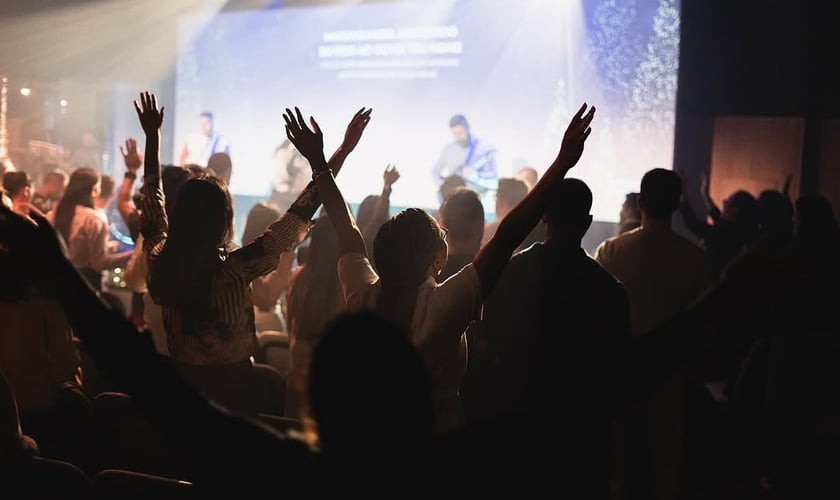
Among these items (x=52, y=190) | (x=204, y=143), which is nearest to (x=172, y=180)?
(x=52, y=190)

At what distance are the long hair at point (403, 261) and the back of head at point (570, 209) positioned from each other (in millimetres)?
658

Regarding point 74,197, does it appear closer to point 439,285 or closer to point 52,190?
point 52,190

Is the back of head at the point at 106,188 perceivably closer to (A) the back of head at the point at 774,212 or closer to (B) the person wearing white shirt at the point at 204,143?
(B) the person wearing white shirt at the point at 204,143

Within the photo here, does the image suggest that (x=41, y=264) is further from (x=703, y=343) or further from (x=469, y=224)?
(x=469, y=224)

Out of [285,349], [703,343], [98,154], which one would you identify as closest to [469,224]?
[285,349]

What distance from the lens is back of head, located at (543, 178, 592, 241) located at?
2729 mm

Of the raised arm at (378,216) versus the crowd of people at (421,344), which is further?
the raised arm at (378,216)

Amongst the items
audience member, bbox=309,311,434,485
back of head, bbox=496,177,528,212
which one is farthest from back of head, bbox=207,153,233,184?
audience member, bbox=309,311,434,485

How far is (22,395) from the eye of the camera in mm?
2869

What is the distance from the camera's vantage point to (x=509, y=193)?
5156 mm

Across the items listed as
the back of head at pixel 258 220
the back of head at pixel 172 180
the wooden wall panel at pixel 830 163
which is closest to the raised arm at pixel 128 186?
the back of head at pixel 172 180

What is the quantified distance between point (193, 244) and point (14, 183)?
3.91 metres

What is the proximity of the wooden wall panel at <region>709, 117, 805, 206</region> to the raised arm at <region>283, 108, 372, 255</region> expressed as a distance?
6.01m

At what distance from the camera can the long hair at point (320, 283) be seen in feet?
11.9
